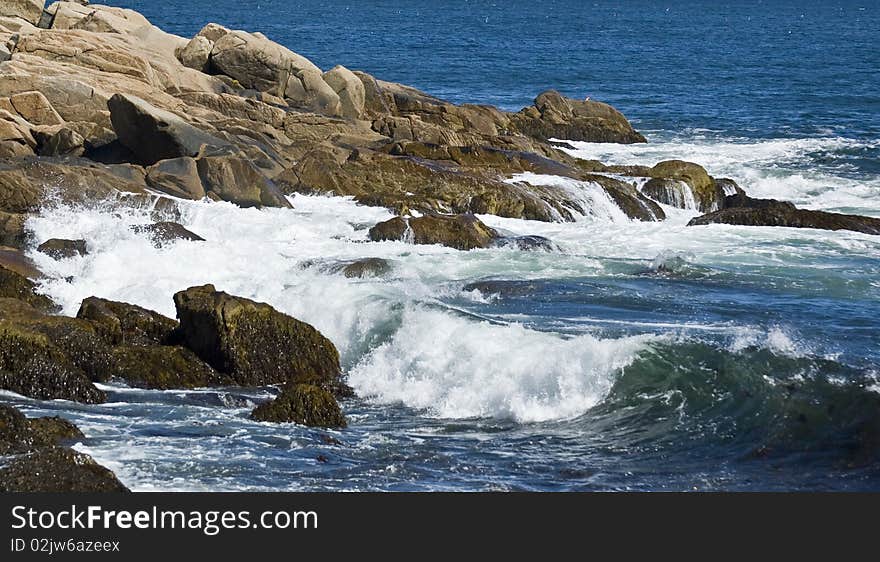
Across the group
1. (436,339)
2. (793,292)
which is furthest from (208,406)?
(793,292)

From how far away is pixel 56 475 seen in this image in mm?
10859

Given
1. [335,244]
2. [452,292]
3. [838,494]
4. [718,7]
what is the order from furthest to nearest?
[718,7]
[335,244]
[452,292]
[838,494]

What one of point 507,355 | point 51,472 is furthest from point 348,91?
point 51,472

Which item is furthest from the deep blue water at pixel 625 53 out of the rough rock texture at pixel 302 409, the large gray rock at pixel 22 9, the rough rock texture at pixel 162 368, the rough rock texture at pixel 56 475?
the rough rock texture at pixel 56 475

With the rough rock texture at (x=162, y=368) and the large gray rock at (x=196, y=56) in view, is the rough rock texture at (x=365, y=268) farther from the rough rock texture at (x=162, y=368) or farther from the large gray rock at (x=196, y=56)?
the large gray rock at (x=196, y=56)

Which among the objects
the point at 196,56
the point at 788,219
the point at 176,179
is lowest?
the point at 176,179

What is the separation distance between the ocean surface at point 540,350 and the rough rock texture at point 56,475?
1.07m

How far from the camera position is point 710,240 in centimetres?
2677

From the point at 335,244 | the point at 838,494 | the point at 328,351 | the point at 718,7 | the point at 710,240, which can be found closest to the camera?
the point at 838,494

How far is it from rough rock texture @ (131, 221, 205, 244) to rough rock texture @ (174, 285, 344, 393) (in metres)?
5.75

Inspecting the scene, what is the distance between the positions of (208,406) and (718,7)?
472 ft

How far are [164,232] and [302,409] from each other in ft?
28.9

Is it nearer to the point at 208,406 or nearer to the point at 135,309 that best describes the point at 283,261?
the point at 135,309

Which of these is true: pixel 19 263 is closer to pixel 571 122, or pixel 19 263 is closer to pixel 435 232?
pixel 435 232
